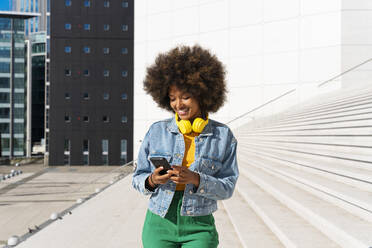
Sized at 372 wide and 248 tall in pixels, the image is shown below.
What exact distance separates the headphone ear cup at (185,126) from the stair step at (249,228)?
2871 millimetres

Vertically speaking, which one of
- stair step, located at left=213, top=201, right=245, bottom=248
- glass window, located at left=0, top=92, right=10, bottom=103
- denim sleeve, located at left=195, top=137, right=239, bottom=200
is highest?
glass window, located at left=0, top=92, right=10, bottom=103

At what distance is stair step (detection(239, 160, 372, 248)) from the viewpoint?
11.0ft

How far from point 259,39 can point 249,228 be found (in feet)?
59.9

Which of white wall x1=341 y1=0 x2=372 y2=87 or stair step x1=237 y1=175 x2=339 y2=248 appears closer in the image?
stair step x1=237 y1=175 x2=339 y2=248

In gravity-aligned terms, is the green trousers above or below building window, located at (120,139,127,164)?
above

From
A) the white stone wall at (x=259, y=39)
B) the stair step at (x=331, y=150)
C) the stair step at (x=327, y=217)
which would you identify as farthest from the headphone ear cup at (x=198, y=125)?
the white stone wall at (x=259, y=39)

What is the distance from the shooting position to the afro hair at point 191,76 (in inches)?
79.0

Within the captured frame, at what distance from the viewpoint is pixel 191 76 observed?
77.9 inches

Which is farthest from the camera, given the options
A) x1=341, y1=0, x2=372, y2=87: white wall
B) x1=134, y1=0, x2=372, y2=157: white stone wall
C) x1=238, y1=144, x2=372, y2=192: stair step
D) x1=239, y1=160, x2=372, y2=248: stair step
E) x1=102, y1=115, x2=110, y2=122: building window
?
x1=102, y1=115, x2=110, y2=122: building window

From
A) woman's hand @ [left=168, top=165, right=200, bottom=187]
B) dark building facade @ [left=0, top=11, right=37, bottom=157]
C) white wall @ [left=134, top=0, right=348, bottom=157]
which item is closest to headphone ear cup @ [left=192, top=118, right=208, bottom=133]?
woman's hand @ [left=168, top=165, right=200, bottom=187]

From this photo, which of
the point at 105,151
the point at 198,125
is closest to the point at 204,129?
the point at 198,125

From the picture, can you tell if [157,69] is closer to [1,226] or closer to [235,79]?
[1,226]

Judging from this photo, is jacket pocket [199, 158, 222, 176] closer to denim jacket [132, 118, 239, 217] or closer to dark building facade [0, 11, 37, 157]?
denim jacket [132, 118, 239, 217]

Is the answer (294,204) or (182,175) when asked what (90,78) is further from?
(182,175)
